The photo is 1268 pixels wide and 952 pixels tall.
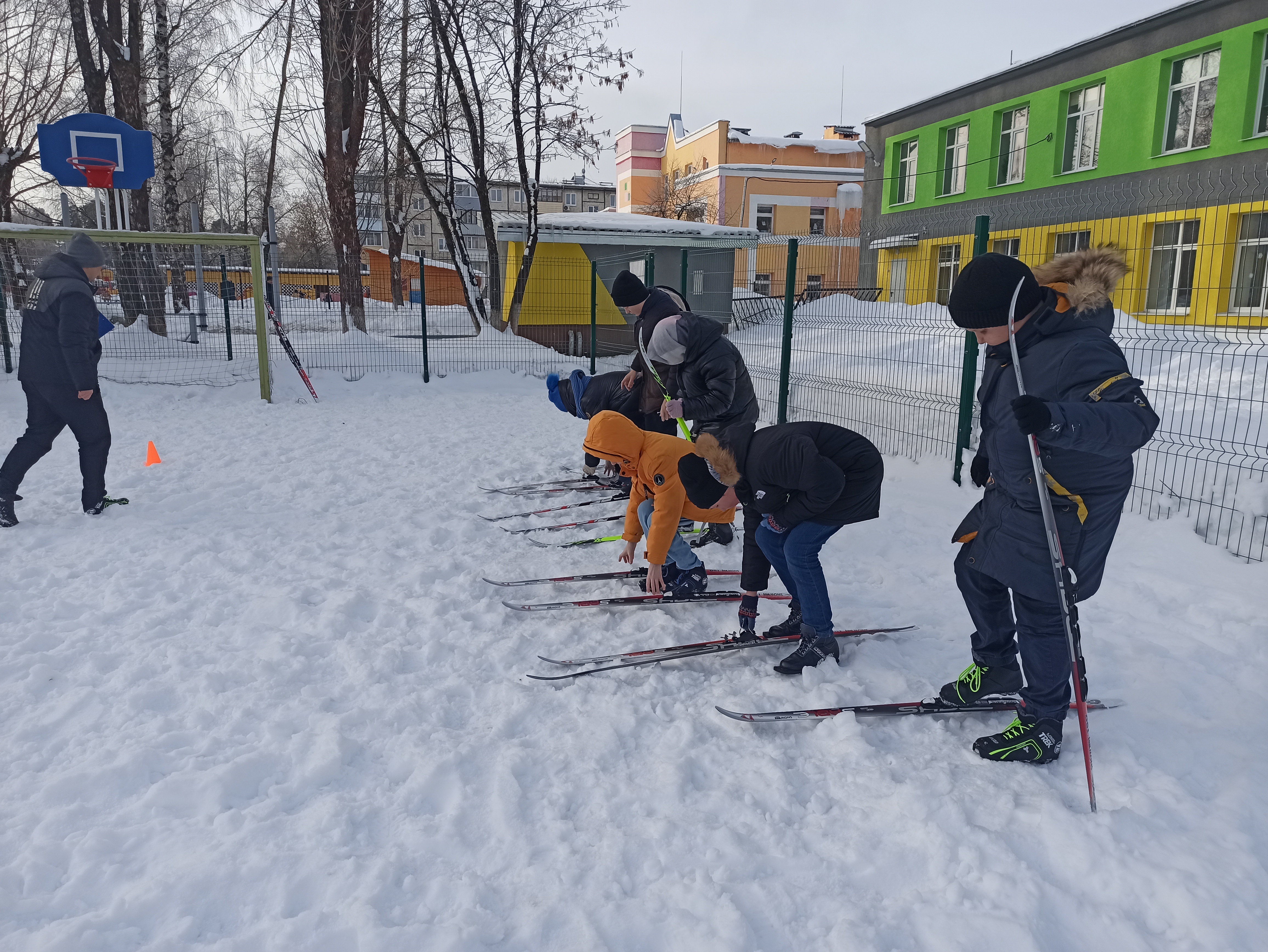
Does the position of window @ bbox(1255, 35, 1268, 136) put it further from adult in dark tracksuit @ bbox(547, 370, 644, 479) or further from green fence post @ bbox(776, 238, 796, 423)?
adult in dark tracksuit @ bbox(547, 370, 644, 479)

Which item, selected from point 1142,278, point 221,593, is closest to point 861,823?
point 221,593

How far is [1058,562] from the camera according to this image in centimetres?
269

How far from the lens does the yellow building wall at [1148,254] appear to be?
6758mm

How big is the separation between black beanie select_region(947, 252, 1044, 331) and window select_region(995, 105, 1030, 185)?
19.2 m

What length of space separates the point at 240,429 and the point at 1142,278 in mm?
11567

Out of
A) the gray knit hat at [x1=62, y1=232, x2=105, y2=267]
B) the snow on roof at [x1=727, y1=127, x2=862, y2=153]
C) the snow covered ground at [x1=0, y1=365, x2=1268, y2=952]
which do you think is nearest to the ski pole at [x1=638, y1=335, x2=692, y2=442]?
the snow covered ground at [x1=0, y1=365, x2=1268, y2=952]

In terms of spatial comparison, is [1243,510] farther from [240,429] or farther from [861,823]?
[240,429]

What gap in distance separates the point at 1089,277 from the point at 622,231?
15870 mm

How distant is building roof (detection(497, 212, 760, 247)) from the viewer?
56.0ft

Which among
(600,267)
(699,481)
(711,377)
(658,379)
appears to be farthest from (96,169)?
(699,481)

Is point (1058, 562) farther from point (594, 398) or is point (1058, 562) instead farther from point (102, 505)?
point (102, 505)

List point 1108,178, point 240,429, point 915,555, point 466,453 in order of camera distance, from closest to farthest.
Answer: point 915,555 < point 466,453 < point 240,429 < point 1108,178

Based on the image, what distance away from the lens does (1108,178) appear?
16.9 m

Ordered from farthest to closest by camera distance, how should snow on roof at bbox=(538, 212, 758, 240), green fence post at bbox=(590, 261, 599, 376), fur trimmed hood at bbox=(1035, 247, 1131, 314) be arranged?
snow on roof at bbox=(538, 212, 758, 240)
green fence post at bbox=(590, 261, 599, 376)
fur trimmed hood at bbox=(1035, 247, 1131, 314)
